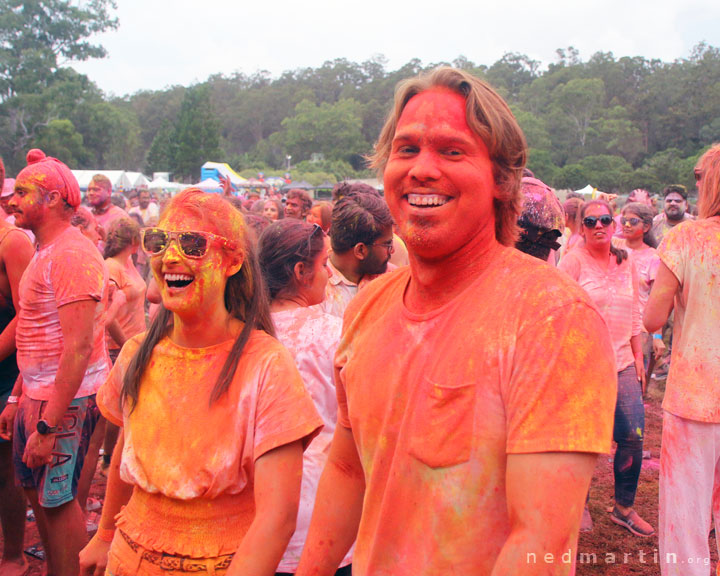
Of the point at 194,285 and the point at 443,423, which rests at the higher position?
the point at 194,285

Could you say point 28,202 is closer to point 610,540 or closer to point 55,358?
point 55,358

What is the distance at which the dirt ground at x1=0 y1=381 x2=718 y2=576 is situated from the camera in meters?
4.29

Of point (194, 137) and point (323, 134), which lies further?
point (323, 134)

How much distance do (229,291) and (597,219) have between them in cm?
331

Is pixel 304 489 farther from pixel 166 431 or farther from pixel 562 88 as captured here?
pixel 562 88

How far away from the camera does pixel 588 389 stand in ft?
4.16

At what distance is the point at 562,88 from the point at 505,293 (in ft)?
288

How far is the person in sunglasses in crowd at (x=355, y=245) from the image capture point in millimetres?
3744

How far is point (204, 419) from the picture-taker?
2191mm

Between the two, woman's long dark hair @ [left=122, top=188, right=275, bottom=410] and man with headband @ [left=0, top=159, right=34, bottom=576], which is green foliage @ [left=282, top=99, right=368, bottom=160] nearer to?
man with headband @ [left=0, top=159, right=34, bottom=576]

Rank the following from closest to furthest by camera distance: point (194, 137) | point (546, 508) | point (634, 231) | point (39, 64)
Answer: point (546, 508), point (634, 231), point (39, 64), point (194, 137)

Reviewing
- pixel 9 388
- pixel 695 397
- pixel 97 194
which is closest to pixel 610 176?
pixel 97 194

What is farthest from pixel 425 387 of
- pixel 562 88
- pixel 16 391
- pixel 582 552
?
pixel 562 88

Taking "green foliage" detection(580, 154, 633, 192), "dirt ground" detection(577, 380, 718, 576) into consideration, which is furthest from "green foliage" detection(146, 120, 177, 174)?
"dirt ground" detection(577, 380, 718, 576)
